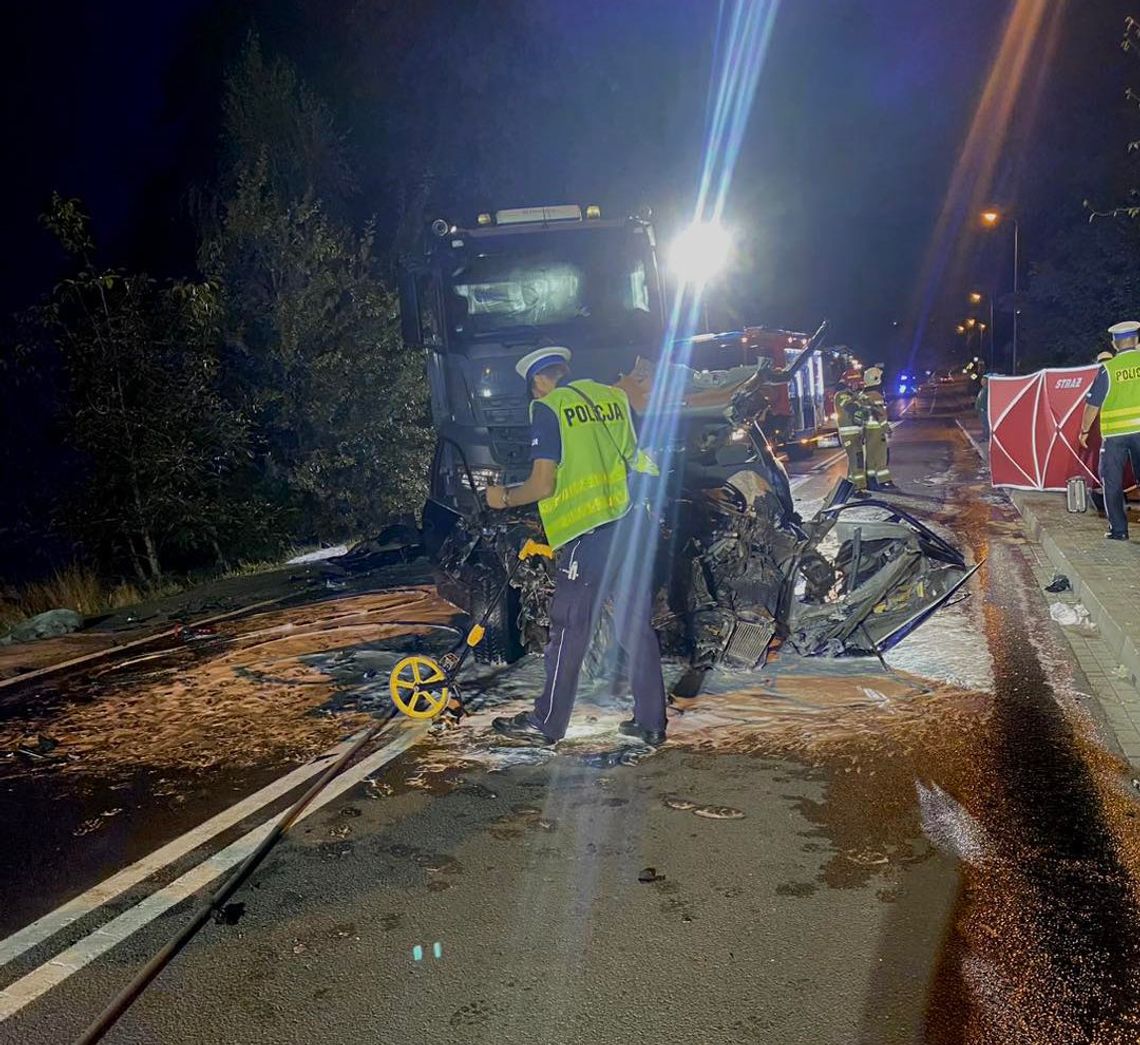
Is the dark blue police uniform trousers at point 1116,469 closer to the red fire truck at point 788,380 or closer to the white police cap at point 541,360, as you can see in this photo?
the white police cap at point 541,360

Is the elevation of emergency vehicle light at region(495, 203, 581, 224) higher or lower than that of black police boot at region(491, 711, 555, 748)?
higher

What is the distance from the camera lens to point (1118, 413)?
28.3ft

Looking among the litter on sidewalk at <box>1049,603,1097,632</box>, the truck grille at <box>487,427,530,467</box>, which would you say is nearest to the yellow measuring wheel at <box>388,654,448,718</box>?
the truck grille at <box>487,427,530,467</box>

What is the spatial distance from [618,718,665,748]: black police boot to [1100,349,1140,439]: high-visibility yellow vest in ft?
20.0

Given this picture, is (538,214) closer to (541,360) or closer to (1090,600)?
(541,360)

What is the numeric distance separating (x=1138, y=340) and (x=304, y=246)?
34.8 ft

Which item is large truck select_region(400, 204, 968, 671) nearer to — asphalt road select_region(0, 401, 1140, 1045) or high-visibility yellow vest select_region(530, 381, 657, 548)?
high-visibility yellow vest select_region(530, 381, 657, 548)

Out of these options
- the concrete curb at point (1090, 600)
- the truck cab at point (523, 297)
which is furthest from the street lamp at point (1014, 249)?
the truck cab at point (523, 297)

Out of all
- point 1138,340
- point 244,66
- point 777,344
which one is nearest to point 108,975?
point 1138,340

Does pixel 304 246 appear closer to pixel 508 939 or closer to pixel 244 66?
pixel 244 66

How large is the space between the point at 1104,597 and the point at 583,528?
14.1 feet

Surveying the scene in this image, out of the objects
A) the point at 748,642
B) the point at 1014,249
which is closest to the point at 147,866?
the point at 748,642

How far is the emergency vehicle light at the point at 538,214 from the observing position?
903 centimetres

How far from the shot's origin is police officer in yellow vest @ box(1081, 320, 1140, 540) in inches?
334
